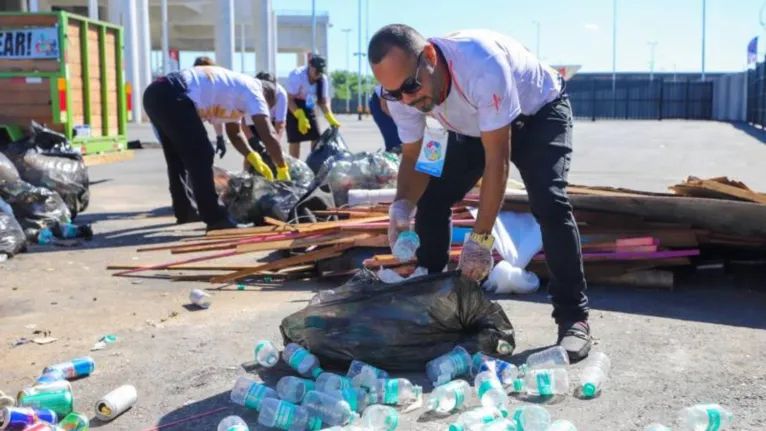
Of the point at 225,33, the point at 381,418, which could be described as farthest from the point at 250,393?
→ the point at 225,33

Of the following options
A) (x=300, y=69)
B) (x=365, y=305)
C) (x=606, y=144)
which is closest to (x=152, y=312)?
(x=365, y=305)

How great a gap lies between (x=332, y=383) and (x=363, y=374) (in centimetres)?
16

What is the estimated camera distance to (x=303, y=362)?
3.55 metres

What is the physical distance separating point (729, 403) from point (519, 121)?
4.91 feet

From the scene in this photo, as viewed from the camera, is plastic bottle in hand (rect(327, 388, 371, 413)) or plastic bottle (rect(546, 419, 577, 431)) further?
plastic bottle in hand (rect(327, 388, 371, 413))

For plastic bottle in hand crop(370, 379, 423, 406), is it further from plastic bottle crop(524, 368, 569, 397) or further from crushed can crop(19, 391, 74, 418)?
crushed can crop(19, 391, 74, 418)

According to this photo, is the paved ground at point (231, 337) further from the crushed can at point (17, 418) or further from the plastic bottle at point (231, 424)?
the crushed can at point (17, 418)

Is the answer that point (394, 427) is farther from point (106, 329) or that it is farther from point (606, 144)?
point (606, 144)

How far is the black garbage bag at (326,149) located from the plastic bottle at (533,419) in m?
6.59

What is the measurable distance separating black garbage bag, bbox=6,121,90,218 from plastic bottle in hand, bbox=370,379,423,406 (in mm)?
5897

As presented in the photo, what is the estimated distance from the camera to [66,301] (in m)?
5.13

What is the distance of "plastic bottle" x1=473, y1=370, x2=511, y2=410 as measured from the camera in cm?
314

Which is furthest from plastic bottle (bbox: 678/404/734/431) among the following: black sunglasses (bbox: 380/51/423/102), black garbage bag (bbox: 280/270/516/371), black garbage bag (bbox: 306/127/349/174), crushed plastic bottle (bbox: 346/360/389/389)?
black garbage bag (bbox: 306/127/349/174)

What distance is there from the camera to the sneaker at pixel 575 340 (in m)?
3.71
